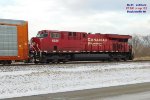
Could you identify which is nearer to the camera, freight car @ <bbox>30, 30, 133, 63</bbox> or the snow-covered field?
the snow-covered field

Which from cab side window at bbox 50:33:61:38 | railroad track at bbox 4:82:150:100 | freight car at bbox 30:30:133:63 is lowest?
railroad track at bbox 4:82:150:100

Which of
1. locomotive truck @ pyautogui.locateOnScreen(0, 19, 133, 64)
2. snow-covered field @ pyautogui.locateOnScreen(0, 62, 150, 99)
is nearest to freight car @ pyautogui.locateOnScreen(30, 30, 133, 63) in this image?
locomotive truck @ pyautogui.locateOnScreen(0, 19, 133, 64)

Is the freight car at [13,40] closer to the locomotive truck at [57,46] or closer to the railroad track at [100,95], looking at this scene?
the locomotive truck at [57,46]

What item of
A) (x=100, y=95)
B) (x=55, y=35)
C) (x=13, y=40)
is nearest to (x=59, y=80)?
(x=100, y=95)

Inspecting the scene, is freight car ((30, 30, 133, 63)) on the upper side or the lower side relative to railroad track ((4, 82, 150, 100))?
upper

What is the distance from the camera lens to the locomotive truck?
1169 inches

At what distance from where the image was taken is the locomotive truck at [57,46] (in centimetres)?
2970

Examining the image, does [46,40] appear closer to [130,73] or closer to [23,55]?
[23,55]

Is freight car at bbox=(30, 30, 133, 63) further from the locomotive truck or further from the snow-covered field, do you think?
the snow-covered field

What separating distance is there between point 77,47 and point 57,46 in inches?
107

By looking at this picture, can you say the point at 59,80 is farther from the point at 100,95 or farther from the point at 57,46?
the point at 57,46

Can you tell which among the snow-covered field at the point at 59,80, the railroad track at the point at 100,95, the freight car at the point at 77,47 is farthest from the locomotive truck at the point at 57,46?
the railroad track at the point at 100,95

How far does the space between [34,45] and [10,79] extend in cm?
1708

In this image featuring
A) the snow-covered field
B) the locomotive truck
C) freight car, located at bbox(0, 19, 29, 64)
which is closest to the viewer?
the snow-covered field
